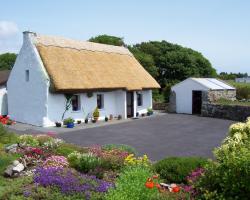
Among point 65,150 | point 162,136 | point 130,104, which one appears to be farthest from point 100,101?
point 65,150

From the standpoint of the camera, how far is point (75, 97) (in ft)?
84.0

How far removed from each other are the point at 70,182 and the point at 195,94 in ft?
78.7

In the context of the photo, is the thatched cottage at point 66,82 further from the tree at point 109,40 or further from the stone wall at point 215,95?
the tree at point 109,40

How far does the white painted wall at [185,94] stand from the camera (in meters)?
31.0

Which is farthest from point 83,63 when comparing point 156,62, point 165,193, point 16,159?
point 156,62

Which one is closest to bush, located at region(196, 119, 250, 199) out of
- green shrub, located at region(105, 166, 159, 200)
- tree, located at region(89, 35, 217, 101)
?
green shrub, located at region(105, 166, 159, 200)

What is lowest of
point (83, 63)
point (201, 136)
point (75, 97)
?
point (201, 136)

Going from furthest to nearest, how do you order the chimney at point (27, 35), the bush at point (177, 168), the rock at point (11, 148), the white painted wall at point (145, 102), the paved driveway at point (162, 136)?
1. the white painted wall at point (145, 102)
2. the chimney at point (27, 35)
3. the paved driveway at point (162, 136)
4. the rock at point (11, 148)
5. the bush at point (177, 168)

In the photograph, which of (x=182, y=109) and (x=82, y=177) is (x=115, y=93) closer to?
(x=182, y=109)

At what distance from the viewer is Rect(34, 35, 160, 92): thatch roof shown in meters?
24.1

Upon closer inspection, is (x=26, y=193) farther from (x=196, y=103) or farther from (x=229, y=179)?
(x=196, y=103)

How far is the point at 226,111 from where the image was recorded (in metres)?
28.2

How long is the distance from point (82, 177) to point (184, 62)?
40092 millimetres

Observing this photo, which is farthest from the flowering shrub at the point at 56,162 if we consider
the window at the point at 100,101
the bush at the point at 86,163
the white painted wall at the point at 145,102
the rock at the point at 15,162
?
the white painted wall at the point at 145,102
